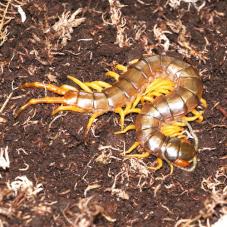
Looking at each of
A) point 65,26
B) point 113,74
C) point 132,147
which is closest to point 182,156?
point 132,147

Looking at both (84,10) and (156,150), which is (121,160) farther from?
(84,10)

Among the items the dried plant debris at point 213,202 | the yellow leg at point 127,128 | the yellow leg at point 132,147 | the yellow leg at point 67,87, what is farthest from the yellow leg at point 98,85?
the dried plant debris at point 213,202

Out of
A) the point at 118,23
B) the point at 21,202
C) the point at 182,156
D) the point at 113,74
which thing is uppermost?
the point at 118,23

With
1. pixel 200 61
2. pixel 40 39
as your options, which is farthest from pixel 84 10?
pixel 200 61

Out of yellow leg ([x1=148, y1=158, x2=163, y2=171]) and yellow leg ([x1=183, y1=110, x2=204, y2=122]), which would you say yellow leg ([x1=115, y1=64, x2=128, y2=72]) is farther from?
yellow leg ([x1=148, y1=158, x2=163, y2=171])

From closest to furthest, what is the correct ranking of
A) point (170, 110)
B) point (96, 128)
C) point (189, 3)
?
point (96, 128) → point (170, 110) → point (189, 3)

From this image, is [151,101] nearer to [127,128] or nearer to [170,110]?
[170,110]
